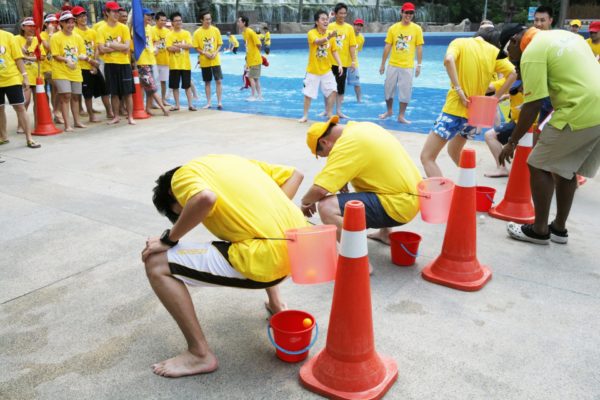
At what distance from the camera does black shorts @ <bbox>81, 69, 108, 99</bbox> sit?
31.0ft

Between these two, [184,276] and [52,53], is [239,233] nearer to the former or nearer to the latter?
[184,276]

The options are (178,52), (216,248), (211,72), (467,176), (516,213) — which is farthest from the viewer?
(211,72)

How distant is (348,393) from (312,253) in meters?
0.67

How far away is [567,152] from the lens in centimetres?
406

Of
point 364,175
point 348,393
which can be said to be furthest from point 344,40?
point 348,393

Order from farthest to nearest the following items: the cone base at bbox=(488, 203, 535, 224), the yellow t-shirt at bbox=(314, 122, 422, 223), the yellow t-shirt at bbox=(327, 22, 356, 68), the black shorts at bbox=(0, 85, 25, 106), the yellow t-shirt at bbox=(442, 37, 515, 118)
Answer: the yellow t-shirt at bbox=(327, 22, 356, 68) → the black shorts at bbox=(0, 85, 25, 106) → the yellow t-shirt at bbox=(442, 37, 515, 118) → the cone base at bbox=(488, 203, 535, 224) → the yellow t-shirt at bbox=(314, 122, 422, 223)

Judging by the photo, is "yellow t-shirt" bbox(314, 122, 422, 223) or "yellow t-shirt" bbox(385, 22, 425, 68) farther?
"yellow t-shirt" bbox(385, 22, 425, 68)

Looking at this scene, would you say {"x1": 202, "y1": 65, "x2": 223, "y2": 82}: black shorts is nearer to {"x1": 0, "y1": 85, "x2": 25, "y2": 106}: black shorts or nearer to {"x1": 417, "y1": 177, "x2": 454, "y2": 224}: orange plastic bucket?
{"x1": 0, "y1": 85, "x2": 25, "y2": 106}: black shorts

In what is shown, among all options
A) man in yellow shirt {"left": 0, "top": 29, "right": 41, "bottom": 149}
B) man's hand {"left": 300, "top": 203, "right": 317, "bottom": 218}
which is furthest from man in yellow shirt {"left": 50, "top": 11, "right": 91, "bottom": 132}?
man's hand {"left": 300, "top": 203, "right": 317, "bottom": 218}

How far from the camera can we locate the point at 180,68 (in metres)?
10.6

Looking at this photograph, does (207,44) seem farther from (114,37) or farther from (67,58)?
(67,58)

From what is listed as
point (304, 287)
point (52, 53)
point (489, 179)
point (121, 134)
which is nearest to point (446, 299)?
point (304, 287)

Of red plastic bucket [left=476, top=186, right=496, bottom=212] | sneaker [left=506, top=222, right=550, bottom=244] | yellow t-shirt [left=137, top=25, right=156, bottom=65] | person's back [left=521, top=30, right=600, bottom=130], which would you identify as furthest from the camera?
yellow t-shirt [left=137, top=25, right=156, bottom=65]

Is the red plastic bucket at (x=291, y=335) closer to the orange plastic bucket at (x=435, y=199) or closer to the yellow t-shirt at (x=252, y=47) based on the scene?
the orange plastic bucket at (x=435, y=199)
